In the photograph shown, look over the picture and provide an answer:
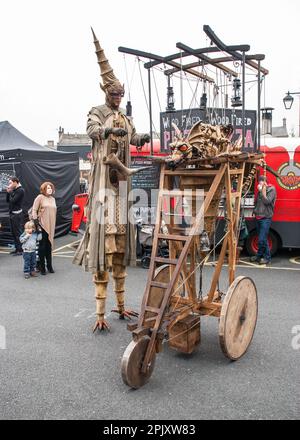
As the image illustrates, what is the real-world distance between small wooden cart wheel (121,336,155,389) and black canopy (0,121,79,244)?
731cm

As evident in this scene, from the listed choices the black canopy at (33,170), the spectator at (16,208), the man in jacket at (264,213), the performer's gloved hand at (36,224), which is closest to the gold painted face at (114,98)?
the performer's gloved hand at (36,224)

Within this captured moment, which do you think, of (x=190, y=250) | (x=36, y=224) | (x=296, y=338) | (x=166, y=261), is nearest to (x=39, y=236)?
(x=36, y=224)

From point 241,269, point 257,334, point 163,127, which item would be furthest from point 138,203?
point 257,334

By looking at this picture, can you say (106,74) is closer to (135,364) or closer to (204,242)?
(204,242)

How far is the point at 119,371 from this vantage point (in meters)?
3.54

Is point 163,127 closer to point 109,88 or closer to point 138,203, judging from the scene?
point 138,203

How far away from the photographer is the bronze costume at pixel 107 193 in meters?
4.09

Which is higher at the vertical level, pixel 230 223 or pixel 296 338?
pixel 230 223

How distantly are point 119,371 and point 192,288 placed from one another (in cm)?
101

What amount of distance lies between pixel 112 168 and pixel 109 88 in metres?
0.77

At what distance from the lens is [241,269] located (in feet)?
23.7

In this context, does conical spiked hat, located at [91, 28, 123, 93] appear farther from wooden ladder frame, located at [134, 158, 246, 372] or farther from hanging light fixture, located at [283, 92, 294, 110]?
hanging light fixture, located at [283, 92, 294, 110]

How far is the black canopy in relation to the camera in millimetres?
9750

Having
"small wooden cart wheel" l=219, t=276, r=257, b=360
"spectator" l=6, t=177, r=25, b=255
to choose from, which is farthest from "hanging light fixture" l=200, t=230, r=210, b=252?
"spectator" l=6, t=177, r=25, b=255
